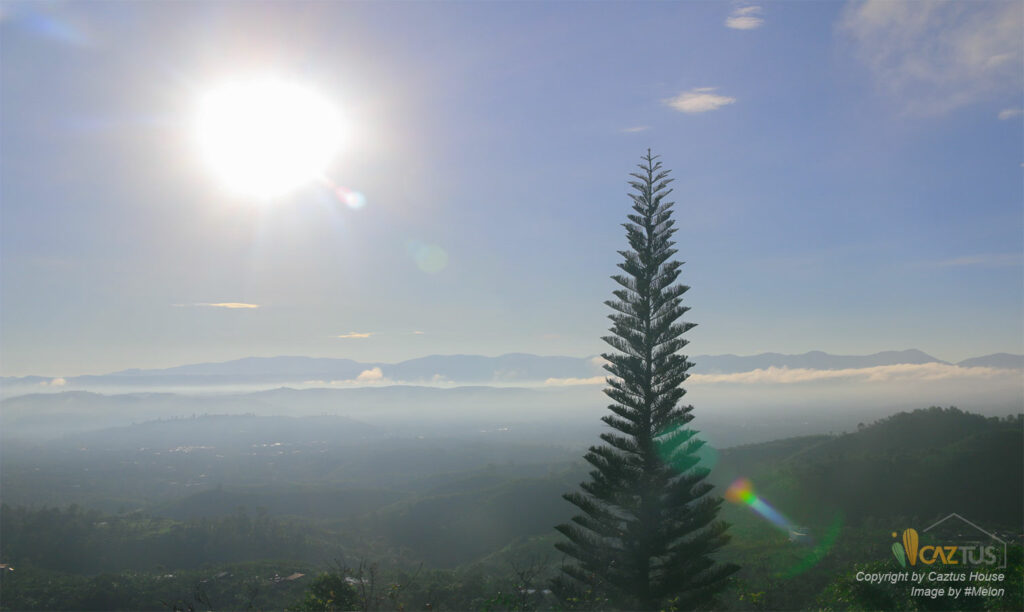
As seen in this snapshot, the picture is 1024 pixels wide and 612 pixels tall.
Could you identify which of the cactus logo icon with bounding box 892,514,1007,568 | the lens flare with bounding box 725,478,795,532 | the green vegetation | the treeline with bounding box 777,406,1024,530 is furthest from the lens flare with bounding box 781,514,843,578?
the cactus logo icon with bounding box 892,514,1007,568

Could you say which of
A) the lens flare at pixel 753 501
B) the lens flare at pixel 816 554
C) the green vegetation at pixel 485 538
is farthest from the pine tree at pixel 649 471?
the lens flare at pixel 753 501

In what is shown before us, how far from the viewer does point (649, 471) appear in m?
14.6

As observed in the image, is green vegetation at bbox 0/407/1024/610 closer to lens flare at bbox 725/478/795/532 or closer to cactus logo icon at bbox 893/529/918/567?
cactus logo icon at bbox 893/529/918/567

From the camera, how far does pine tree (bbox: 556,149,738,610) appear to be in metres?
14.5

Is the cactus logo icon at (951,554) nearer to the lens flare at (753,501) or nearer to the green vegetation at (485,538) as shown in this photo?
the green vegetation at (485,538)

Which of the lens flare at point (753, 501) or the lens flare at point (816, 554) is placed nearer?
the lens flare at point (816, 554)

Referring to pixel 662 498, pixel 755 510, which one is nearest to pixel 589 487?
pixel 662 498

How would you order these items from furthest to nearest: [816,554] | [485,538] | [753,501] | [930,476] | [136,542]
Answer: [485,538], [136,542], [753,501], [930,476], [816,554]

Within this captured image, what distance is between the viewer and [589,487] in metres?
15.5

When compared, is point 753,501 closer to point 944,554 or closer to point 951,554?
point 944,554

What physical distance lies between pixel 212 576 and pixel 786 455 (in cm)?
6487

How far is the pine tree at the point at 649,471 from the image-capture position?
1451 centimetres

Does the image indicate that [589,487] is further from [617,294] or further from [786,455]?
[786,455]

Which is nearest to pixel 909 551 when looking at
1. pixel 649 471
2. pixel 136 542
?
pixel 649 471
